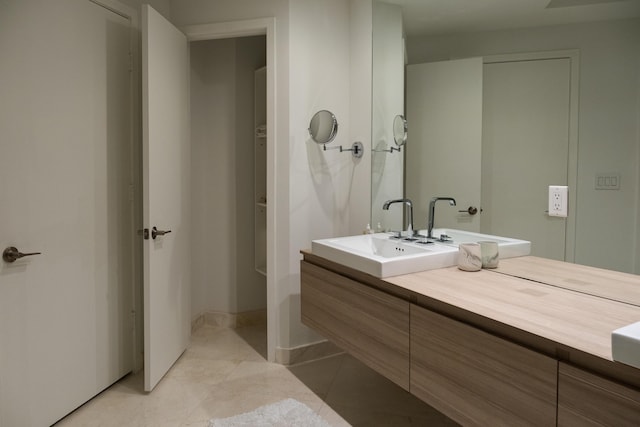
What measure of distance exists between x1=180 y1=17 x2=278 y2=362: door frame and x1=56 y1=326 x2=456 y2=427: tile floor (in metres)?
0.25

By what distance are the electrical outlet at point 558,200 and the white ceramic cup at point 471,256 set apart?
0.33m

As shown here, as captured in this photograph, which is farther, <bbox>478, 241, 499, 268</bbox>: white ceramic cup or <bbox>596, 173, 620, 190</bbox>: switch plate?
<bbox>478, 241, 499, 268</bbox>: white ceramic cup

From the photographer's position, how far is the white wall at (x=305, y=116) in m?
2.54

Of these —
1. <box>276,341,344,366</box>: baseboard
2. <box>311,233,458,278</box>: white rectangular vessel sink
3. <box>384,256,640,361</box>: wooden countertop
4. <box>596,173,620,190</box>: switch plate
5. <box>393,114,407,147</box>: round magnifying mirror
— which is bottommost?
<box>276,341,344,366</box>: baseboard

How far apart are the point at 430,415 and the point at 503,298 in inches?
39.7

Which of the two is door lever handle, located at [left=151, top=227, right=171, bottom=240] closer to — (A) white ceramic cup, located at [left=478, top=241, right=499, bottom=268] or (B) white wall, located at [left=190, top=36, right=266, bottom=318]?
(B) white wall, located at [left=190, top=36, right=266, bottom=318]

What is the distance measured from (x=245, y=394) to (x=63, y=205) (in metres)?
1.32

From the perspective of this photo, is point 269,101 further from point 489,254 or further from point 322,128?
point 489,254

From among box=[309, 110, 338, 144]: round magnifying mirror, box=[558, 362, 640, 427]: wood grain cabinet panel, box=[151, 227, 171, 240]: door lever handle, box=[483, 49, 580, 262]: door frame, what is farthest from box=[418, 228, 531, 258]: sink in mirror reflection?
box=[151, 227, 171, 240]: door lever handle

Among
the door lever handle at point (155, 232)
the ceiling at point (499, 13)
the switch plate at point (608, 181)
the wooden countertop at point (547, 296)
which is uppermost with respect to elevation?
the ceiling at point (499, 13)

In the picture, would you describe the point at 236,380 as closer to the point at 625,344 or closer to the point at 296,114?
the point at 296,114

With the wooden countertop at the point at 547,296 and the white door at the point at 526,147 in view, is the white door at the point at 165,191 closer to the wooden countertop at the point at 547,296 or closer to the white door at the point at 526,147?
the wooden countertop at the point at 547,296

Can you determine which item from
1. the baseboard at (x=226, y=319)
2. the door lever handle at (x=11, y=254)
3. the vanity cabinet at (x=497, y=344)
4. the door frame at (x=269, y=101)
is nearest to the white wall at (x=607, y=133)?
the vanity cabinet at (x=497, y=344)

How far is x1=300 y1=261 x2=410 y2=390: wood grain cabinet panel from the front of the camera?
63.0 inches
